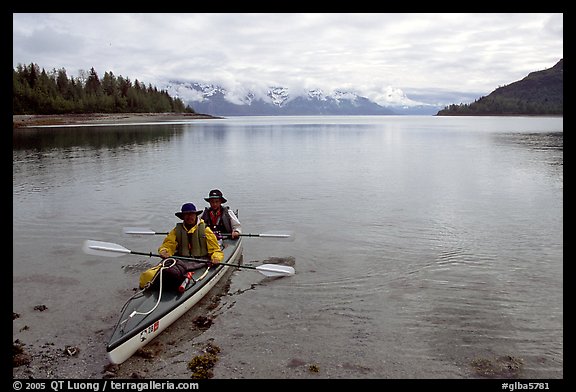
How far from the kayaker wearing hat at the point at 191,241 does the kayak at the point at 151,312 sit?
0.47 m

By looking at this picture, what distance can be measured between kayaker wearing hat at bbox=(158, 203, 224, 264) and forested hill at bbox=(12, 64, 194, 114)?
79.2m

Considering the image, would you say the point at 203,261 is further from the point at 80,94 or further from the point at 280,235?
the point at 80,94

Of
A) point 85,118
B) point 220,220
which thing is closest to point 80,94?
point 85,118

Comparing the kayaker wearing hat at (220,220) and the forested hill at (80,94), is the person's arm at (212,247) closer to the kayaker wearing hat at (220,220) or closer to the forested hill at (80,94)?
the kayaker wearing hat at (220,220)

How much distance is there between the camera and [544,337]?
381 inches

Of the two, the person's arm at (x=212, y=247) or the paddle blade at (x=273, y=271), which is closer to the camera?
the person's arm at (x=212, y=247)

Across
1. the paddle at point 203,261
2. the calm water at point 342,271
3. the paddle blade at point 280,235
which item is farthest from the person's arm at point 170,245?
the paddle blade at point 280,235

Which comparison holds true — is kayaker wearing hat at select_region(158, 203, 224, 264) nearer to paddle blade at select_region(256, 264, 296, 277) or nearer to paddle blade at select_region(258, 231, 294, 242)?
paddle blade at select_region(256, 264, 296, 277)

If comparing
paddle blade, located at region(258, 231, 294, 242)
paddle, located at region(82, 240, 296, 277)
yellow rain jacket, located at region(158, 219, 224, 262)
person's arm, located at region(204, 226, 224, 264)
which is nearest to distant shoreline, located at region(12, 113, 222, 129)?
paddle, located at region(82, 240, 296, 277)

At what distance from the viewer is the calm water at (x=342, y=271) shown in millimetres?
9227
